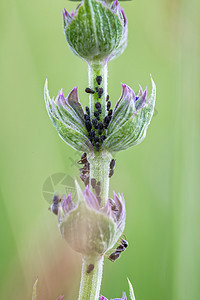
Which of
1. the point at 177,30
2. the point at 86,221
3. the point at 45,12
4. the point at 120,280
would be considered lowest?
the point at 120,280

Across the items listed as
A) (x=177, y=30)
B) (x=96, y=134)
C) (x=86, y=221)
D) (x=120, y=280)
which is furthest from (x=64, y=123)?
(x=177, y=30)

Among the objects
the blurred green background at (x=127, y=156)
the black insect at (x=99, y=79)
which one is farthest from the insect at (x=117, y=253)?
the blurred green background at (x=127, y=156)

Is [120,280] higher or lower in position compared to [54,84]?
lower

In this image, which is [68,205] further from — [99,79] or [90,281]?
[99,79]

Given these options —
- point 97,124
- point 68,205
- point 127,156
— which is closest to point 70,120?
point 97,124

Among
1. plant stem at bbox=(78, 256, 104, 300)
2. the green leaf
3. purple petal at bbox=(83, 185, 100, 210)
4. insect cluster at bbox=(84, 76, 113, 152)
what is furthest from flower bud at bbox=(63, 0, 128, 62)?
plant stem at bbox=(78, 256, 104, 300)

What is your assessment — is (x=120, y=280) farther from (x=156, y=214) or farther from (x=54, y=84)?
(x=54, y=84)

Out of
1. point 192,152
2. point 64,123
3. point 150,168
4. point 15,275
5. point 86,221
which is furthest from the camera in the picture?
point 150,168
